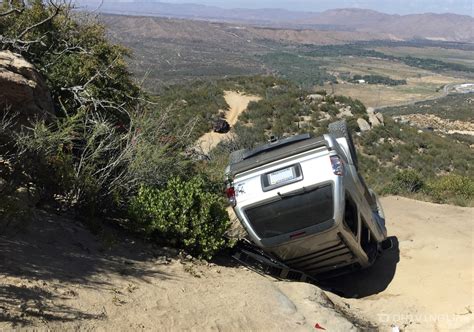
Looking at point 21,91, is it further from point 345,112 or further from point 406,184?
point 345,112

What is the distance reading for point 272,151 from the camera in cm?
638

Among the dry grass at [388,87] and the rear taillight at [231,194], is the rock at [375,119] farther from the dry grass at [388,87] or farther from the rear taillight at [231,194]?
the dry grass at [388,87]

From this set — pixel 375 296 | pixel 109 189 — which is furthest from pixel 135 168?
pixel 375 296

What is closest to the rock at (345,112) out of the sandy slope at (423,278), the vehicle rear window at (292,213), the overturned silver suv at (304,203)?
the sandy slope at (423,278)

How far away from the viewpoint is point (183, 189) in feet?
19.1

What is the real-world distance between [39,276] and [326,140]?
3421mm

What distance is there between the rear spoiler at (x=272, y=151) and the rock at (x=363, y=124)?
1814 centimetres

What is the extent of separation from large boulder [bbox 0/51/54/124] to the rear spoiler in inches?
98.5

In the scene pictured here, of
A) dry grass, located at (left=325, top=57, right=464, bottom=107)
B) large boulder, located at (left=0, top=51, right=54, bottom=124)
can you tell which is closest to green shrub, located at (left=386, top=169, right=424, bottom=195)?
large boulder, located at (left=0, top=51, right=54, bottom=124)

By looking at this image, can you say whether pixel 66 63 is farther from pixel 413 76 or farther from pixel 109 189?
pixel 413 76

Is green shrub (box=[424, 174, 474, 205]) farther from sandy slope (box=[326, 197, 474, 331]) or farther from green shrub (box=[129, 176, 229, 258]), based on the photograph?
green shrub (box=[129, 176, 229, 258])

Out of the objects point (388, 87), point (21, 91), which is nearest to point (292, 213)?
point (21, 91)

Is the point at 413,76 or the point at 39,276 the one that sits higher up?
the point at 39,276

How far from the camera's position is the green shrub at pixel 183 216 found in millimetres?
5605
